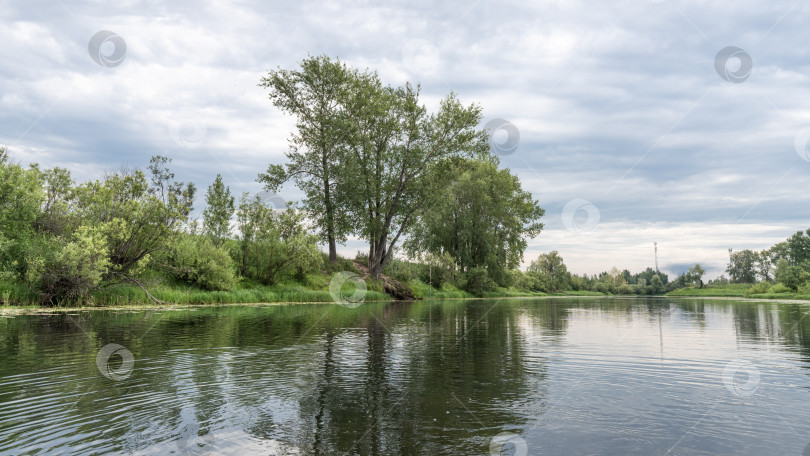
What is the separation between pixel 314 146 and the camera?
5188cm

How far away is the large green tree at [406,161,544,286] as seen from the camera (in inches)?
2936

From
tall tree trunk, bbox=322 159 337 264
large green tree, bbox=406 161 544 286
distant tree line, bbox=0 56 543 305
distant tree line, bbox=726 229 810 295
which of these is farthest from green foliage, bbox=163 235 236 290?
distant tree line, bbox=726 229 810 295

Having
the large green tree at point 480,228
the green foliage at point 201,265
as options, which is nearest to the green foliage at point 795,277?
the large green tree at point 480,228

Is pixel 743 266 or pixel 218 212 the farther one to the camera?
pixel 743 266

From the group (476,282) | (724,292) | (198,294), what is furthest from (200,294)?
(724,292)

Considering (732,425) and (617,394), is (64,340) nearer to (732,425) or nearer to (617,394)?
(617,394)

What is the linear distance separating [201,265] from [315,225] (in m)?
15.9

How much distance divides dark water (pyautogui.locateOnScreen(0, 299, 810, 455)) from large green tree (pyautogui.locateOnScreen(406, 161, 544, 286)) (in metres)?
56.3

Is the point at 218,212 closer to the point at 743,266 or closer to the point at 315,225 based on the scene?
the point at 315,225

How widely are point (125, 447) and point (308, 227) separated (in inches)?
1776

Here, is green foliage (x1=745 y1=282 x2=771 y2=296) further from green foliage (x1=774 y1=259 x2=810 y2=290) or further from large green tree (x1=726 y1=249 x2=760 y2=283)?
large green tree (x1=726 y1=249 x2=760 y2=283)

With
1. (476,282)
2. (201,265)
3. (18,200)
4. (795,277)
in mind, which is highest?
(18,200)

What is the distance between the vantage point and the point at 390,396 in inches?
336

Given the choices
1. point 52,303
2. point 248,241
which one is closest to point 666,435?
point 52,303
